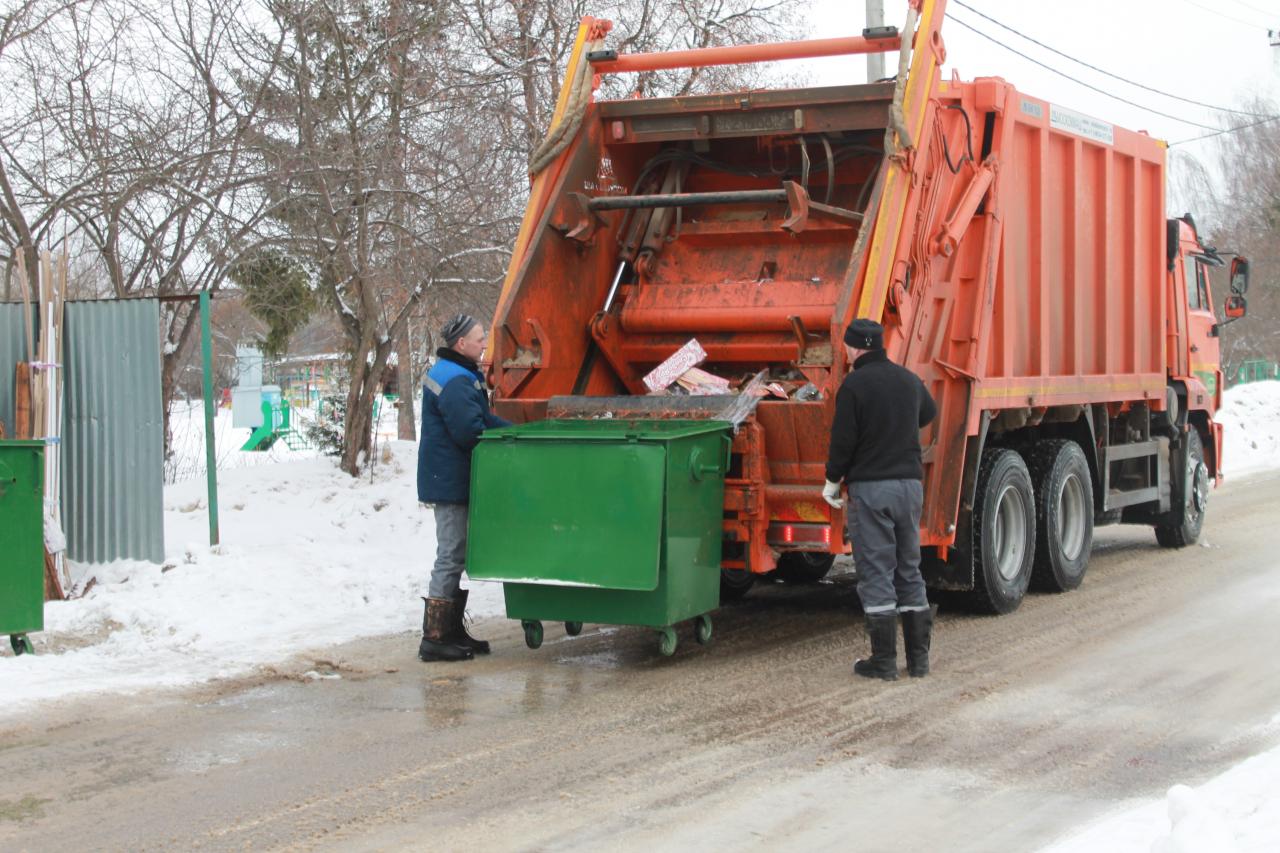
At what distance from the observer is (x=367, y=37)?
478 inches

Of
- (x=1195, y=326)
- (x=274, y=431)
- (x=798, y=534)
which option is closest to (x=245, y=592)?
(x=798, y=534)

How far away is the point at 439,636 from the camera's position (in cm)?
725

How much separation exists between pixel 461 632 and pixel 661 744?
2061 mm

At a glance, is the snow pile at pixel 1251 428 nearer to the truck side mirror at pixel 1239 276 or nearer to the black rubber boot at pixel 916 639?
the truck side mirror at pixel 1239 276

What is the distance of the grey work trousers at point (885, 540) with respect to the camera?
6785 mm

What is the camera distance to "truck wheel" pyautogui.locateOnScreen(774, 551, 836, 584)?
9672 mm

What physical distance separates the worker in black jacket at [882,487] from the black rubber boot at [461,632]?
6.27 ft

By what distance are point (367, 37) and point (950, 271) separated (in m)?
6.27

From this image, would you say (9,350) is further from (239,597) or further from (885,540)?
(885,540)

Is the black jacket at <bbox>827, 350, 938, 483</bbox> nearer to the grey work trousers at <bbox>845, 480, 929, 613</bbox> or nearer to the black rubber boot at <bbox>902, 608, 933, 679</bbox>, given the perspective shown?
the grey work trousers at <bbox>845, 480, 929, 613</bbox>

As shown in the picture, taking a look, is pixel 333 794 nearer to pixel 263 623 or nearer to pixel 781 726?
pixel 781 726

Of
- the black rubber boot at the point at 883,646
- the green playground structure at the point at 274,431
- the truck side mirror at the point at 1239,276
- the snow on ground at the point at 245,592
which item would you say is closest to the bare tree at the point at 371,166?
the snow on ground at the point at 245,592

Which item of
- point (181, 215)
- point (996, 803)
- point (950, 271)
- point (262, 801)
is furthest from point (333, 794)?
point (181, 215)

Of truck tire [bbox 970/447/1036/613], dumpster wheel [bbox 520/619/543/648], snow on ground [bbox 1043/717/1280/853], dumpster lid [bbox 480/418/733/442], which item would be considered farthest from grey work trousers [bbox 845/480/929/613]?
snow on ground [bbox 1043/717/1280/853]
